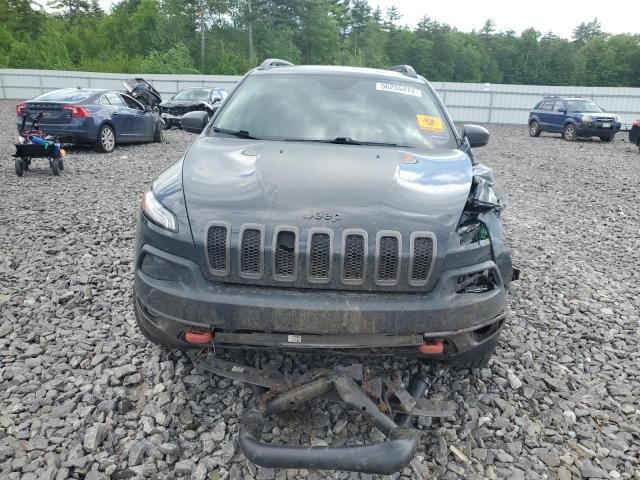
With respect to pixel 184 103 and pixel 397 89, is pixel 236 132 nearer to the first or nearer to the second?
pixel 397 89

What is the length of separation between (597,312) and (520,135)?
63.7 feet

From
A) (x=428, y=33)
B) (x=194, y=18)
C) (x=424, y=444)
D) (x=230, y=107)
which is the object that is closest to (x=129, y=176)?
(x=230, y=107)

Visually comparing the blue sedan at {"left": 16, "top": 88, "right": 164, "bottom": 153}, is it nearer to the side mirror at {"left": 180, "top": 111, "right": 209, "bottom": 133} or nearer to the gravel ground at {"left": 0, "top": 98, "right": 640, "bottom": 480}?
the gravel ground at {"left": 0, "top": 98, "right": 640, "bottom": 480}

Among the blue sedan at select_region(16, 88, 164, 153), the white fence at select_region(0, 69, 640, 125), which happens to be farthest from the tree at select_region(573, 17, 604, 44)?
the blue sedan at select_region(16, 88, 164, 153)

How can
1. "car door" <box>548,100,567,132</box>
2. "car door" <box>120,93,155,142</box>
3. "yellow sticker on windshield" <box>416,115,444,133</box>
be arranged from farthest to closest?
"car door" <box>548,100,567,132</box> → "car door" <box>120,93,155,142</box> → "yellow sticker on windshield" <box>416,115,444,133</box>

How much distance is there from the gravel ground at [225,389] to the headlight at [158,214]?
0.95 metres

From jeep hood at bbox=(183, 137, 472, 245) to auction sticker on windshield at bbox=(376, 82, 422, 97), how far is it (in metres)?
1.02

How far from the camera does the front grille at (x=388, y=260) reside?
7.14ft

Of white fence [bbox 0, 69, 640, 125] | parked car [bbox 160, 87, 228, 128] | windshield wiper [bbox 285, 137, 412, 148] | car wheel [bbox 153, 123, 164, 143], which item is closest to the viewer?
windshield wiper [bbox 285, 137, 412, 148]

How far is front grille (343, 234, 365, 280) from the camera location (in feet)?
7.13

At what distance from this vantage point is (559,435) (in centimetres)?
250

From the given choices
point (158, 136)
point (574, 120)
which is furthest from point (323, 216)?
point (574, 120)

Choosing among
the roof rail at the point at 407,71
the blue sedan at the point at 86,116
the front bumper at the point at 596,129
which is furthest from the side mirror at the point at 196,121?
the front bumper at the point at 596,129

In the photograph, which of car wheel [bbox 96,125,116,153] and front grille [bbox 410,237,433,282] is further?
car wheel [bbox 96,125,116,153]
